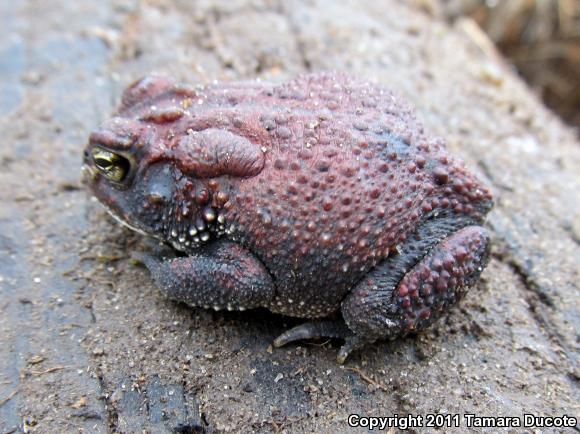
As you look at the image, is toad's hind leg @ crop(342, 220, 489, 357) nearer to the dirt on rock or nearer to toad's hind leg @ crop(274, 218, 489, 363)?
toad's hind leg @ crop(274, 218, 489, 363)

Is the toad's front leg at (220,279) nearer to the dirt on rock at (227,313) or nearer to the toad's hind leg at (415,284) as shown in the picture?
the dirt on rock at (227,313)

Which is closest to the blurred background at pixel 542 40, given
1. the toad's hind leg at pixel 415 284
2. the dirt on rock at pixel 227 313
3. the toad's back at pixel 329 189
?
the dirt on rock at pixel 227 313

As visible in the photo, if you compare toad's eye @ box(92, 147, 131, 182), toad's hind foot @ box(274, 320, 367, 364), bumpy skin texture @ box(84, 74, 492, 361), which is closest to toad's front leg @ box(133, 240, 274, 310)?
bumpy skin texture @ box(84, 74, 492, 361)

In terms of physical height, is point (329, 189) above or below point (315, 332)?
above

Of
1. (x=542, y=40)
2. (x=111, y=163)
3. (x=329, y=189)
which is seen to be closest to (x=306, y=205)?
(x=329, y=189)

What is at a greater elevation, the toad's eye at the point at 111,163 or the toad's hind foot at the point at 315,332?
the toad's eye at the point at 111,163

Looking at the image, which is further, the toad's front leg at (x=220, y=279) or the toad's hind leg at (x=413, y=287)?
the toad's front leg at (x=220, y=279)

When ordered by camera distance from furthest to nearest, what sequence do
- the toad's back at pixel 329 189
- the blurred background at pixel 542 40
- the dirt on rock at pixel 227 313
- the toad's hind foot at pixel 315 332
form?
1. the blurred background at pixel 542 40
2. the toad's hind foot at pixel 315 332
3. the dirt on rock at pixel 227 313
4. the toad's back at pixel 329 189

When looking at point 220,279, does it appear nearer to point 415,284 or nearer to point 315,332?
point 315,332
